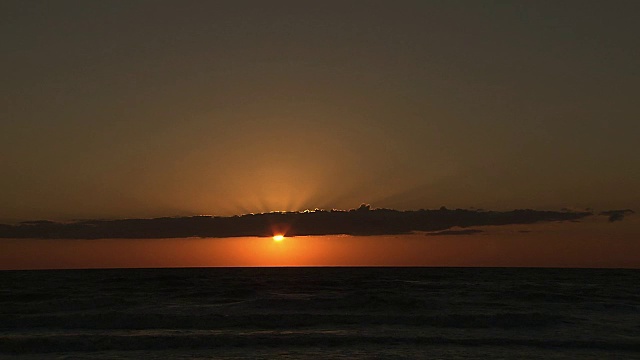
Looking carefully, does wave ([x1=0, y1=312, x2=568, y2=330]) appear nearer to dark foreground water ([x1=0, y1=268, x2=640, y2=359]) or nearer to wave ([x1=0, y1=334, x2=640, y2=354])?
dark foreground water ([x1=0, y1=268, x2=640, y2=359])

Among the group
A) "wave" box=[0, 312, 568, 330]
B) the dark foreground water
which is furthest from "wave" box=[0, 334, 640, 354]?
"wave" box=[0, 312, 568, 330]

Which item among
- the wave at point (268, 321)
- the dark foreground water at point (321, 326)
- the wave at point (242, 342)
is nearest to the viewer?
the dark foreground water at point (321, 326)

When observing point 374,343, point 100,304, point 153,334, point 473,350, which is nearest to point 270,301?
point 100,304

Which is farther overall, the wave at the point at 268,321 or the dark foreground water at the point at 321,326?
the wave at the point at 268,321

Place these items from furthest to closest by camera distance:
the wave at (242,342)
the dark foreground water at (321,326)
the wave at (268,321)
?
the wave at (268,321) < the wave at (242,342) < the dark foreground water at (321,326)

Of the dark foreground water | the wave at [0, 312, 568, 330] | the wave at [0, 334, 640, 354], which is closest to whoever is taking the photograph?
the dark foreground water

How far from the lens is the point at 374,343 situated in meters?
27.8

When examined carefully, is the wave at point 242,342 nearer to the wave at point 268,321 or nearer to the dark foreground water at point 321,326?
the dark foreground water at point 321,326

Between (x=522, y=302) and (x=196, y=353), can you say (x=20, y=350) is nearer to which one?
(x=196, y=353)

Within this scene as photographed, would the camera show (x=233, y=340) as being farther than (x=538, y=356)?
Yes

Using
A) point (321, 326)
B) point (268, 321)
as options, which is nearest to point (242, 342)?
point (321, 326)

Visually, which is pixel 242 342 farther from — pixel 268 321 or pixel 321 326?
pixel 268 321

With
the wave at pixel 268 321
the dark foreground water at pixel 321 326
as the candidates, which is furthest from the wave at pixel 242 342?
the wave at pixel 268 321

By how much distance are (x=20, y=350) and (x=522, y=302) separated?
1358 inches
